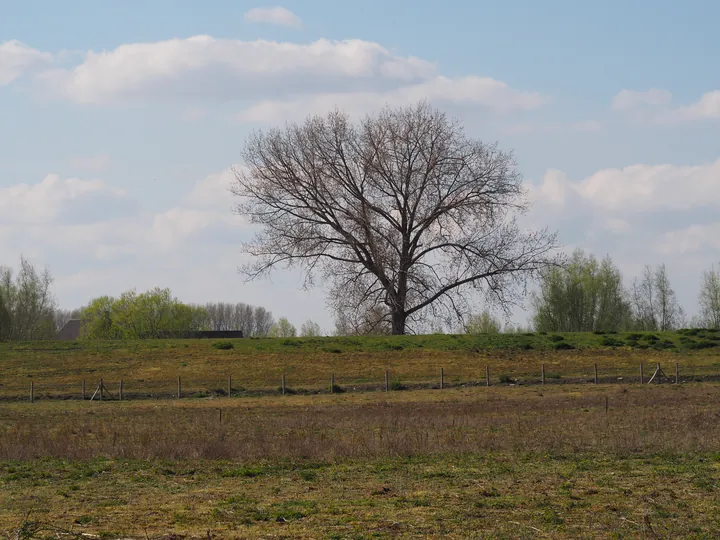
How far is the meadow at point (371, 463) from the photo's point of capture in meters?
11.3

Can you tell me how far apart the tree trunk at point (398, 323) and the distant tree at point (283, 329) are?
284 feet

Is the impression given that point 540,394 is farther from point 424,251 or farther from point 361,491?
point 361,491

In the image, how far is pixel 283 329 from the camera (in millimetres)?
150750

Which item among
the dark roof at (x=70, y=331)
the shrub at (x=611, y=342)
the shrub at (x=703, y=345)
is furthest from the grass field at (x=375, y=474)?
the dark roof at (x=70, y=331)

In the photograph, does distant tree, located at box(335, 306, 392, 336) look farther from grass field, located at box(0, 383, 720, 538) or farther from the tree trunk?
grass field, located at box(0, 383, 720, 538)

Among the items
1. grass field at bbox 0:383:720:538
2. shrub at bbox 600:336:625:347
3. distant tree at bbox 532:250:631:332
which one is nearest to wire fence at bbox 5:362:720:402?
shrub at bbox 600:336:625:347

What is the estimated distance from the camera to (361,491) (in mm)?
13922

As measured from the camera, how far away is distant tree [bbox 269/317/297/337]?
146125mm

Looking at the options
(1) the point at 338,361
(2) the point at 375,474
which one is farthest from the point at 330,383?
(2) the point at 375,474

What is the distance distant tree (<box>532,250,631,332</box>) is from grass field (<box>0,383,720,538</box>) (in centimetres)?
5726

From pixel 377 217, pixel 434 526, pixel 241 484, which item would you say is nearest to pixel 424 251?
pixel 377 217

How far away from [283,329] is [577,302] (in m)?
71.5

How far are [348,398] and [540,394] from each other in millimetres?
7981

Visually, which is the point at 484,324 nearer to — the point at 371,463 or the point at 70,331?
the point at 70,331
